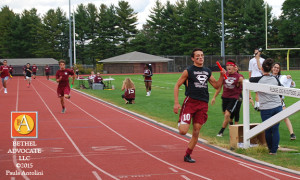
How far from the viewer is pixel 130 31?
84.4m

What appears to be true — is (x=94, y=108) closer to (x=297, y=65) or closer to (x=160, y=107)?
(x=160, y=107)

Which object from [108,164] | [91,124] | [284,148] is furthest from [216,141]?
[91,124]

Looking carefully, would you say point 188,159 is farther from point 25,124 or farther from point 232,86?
point 25,124

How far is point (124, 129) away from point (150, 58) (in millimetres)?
58794

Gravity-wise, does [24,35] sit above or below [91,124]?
above

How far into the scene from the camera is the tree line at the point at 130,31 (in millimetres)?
73250

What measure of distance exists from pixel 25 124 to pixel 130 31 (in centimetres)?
7573

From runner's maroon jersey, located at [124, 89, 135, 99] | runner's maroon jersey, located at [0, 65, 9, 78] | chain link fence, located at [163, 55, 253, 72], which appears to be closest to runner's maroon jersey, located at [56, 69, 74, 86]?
runner's maroon jersey, located at [124, 89, 135, 99]

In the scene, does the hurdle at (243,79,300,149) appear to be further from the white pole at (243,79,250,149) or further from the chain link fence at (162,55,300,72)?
the chain link fence at (162,55,300,72)

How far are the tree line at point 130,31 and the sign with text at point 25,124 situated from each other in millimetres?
60031

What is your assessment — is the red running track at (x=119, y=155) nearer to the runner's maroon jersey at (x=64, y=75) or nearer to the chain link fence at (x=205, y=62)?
the runner's maroon jersey at (x=64, y=75)

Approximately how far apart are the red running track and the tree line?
190 feet

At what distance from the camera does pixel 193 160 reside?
7836 mm

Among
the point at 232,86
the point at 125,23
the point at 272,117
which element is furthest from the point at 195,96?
the point at 125,23
